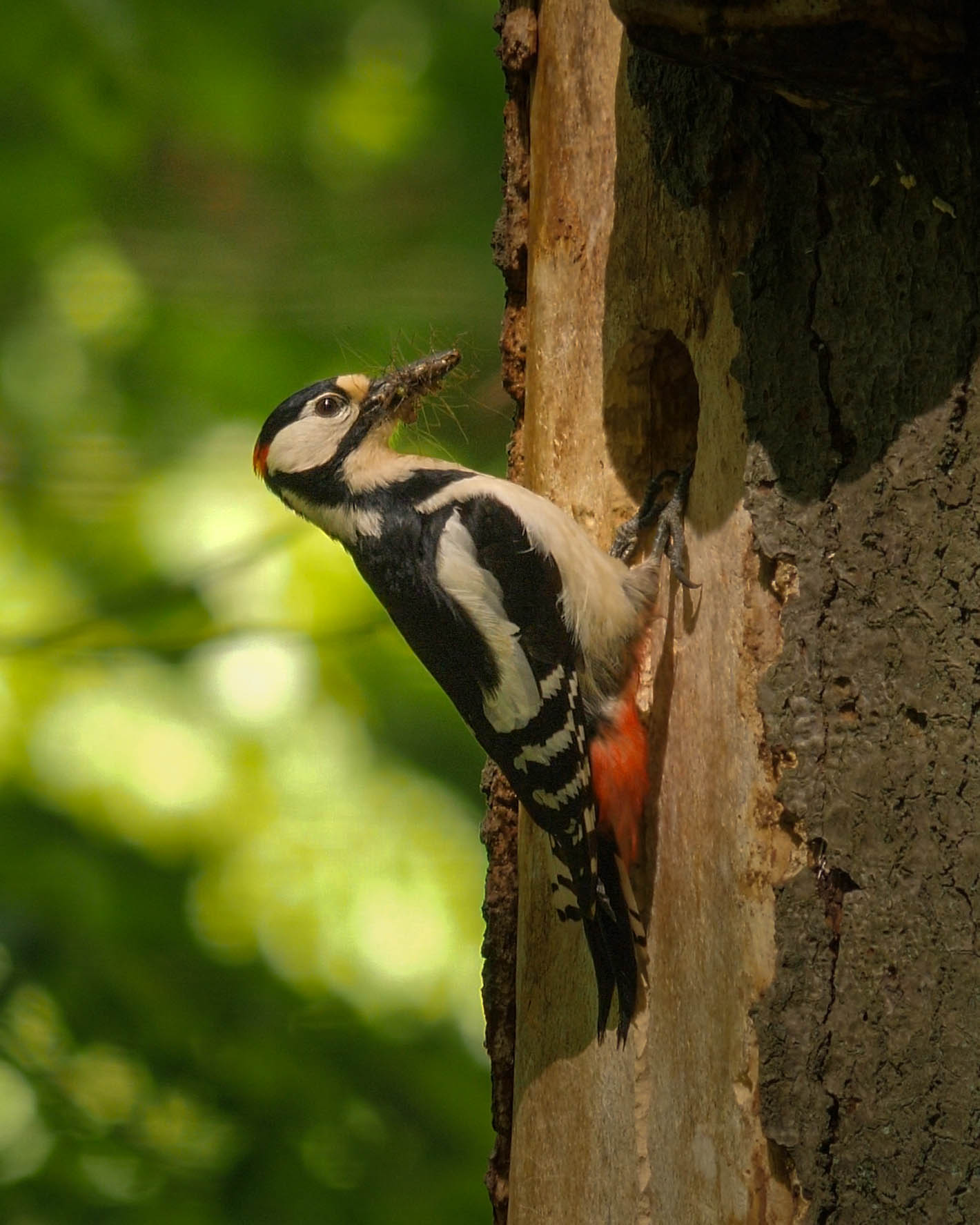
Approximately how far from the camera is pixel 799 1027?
1430 millimetres

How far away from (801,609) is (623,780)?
0.50 metres

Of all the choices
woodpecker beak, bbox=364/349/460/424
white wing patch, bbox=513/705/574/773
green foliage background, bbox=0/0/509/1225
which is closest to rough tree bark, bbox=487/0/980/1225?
white wing patch, bbox=513/705/574/773

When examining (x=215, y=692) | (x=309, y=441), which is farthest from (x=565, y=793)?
(x=215, y=692)

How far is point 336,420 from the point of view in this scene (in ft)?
7.34

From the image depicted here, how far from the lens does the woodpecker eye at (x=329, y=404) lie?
2.22 m

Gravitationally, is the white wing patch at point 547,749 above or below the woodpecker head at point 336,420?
below

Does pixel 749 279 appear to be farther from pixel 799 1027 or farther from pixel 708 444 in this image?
pixel 799 1027

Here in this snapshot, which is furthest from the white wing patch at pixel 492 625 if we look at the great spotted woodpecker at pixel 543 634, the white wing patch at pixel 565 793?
the white wing patch at pixel 565 793

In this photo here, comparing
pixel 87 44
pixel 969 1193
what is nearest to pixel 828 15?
pixel 969 1193

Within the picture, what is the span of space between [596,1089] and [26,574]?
2.11m

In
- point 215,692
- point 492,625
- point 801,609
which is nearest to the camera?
point 801,609

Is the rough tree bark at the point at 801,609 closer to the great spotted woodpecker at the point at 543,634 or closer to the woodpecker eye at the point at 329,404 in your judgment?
the great spotted woodpecker at the point at 543,634

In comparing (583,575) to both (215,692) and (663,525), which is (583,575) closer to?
(663,525)

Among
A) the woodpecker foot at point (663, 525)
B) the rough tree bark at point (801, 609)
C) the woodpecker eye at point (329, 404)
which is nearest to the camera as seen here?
the rough tree bark at point (801, 609)
